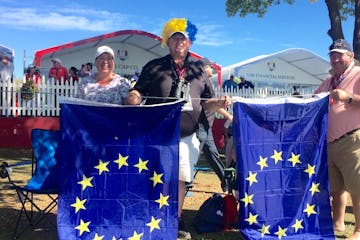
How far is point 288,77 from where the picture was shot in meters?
26.2

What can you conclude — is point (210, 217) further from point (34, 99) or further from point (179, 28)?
point (34, 99)

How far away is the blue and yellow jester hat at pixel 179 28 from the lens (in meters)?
3.88

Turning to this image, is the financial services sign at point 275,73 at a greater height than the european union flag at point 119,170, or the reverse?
the financial services sign at point 275,73

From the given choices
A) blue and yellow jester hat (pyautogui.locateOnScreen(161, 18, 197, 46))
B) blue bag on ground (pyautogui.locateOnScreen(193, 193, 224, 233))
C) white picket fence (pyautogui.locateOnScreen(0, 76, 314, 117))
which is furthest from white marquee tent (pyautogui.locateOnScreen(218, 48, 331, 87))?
blue and yellow jester hat (pyautogui.locateOnScreen(161, 18, 197, 46))

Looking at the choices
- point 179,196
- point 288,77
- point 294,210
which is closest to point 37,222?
point 179,196

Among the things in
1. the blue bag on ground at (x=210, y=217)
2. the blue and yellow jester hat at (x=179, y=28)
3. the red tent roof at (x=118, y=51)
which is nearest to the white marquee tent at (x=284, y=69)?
the red tent roof at (x=118, y=51)

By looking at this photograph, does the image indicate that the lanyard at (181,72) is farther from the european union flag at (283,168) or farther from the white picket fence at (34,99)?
the white picket fence at (34,99)

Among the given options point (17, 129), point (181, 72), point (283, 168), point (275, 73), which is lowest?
point (283, 168)

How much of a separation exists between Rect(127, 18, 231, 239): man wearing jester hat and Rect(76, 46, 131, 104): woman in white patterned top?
0.23 m

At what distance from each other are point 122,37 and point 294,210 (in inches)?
643

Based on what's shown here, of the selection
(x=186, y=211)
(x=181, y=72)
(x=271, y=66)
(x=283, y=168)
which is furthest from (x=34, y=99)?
(x=271, y=66)

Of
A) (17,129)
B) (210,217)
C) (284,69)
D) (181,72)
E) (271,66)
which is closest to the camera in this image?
(181,72)

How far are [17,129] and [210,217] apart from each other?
26.2ft

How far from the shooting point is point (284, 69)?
25984 millimetres
